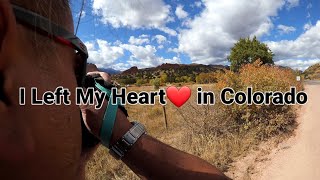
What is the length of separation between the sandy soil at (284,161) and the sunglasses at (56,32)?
5.67m

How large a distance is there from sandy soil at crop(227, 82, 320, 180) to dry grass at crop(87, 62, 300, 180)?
0.78 feet

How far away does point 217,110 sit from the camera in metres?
9.33

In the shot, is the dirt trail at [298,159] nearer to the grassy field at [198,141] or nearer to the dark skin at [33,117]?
the grassy field at [198,141]

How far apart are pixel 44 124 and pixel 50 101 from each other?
5 cm

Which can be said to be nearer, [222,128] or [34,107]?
[34,107]

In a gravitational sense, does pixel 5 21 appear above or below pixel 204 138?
above

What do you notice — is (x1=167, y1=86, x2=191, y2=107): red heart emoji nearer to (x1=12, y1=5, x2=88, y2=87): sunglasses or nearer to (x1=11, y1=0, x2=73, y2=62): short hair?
(x1=12, y1=5, x2=88, y2=87): sunglasses

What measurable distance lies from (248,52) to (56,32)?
4568 cm

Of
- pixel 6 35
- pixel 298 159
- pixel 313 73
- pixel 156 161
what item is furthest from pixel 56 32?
pixel 313 73

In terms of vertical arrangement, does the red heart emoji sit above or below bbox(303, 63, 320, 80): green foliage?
below

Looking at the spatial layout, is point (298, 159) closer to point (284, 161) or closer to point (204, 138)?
point (284, 161)

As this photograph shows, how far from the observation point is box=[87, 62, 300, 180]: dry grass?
615 cm

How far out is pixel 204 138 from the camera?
7.91m

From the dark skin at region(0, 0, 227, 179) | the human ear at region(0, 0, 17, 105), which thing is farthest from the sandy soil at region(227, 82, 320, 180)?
the human ear at region(0, 0, 17, 105)
